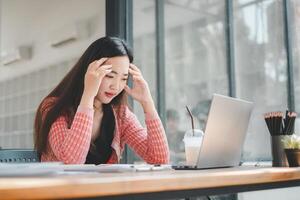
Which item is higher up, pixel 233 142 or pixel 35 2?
pixel 35 2

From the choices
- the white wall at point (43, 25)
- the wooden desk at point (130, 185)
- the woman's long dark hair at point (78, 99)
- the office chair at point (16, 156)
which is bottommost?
the office chair at point (16, 156)

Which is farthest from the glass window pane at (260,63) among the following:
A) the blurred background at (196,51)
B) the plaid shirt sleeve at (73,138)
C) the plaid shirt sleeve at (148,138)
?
the plaid shirt sleeve at (73,138)

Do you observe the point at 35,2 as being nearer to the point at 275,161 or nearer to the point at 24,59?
the point at 24,59

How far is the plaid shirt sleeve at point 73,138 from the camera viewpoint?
4.63 feet

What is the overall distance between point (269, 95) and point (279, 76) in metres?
0.14

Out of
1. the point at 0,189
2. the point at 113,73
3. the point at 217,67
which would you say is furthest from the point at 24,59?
the point at 0,189

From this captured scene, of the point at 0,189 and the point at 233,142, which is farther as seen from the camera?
the point at 233,142

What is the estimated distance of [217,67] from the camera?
8.89 feet

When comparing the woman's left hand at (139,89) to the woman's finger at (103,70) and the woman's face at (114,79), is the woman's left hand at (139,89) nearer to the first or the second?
the woman's face at (114,79)

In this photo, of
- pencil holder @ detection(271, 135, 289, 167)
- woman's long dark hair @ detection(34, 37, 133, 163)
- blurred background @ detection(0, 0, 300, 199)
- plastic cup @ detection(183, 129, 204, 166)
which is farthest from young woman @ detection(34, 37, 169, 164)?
pencil holder @ detection(271, 135, 289, 167)

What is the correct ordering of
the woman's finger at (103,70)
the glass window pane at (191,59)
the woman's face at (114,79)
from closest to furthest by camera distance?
the woman's finger at (103,70) < the woman's face at (114,79) < the glass window pane at (191,59)

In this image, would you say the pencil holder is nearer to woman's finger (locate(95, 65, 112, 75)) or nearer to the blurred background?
the blurred background

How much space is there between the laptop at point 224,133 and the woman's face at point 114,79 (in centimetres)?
58

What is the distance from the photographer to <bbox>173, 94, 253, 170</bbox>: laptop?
107cm
